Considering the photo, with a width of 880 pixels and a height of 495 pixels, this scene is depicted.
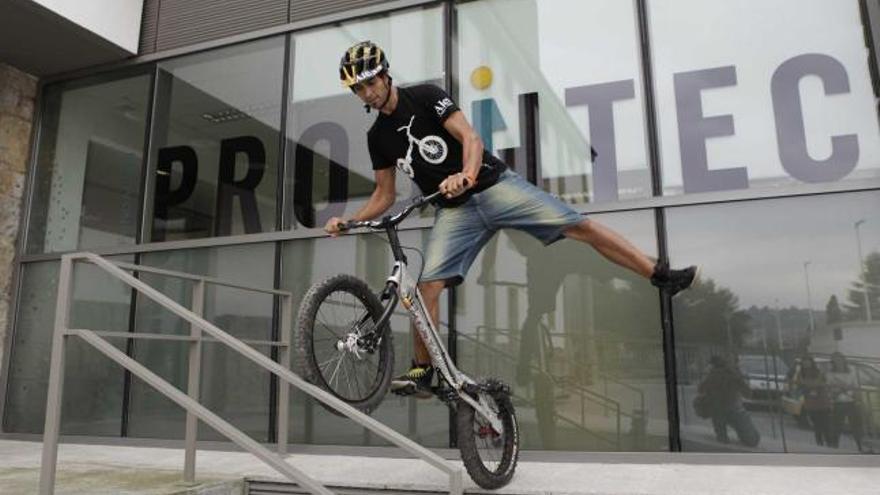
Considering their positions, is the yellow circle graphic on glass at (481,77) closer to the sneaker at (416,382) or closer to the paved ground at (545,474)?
the sneaker at (416,382)

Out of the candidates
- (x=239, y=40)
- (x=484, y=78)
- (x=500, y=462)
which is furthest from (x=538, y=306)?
(x=239, y=40)

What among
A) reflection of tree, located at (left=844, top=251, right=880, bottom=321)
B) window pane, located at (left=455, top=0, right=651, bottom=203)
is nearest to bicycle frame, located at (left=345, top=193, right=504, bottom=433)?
window pane, located at (left=455, top=0, right=651, bottom=203)

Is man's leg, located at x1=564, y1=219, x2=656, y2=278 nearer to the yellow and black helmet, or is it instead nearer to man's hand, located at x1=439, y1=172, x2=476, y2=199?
man's hand, located at x1=439, y1=172, x2=476, y2=199

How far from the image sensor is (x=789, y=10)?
505 centimetres

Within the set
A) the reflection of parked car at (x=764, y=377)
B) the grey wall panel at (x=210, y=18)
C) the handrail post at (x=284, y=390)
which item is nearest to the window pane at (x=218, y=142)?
the grey wall panel at (x=210, y=18)

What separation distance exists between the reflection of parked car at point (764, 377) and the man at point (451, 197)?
1020mm

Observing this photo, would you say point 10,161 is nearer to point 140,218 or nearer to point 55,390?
point 140,218

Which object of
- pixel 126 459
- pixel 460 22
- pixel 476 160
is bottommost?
pixel 126 459

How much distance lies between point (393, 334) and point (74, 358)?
365 centimetres

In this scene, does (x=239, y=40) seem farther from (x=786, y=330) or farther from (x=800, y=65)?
(x=786, y=330)

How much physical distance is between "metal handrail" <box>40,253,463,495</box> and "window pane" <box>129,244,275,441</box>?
1739 millimetres

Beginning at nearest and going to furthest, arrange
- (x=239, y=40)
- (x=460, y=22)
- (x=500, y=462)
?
(x=500, y=462) → (x=460, y=22) → (x=239, y=40)

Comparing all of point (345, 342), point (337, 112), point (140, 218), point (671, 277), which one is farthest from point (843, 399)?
point (140, 218)

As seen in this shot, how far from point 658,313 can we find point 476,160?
7.06 feet
